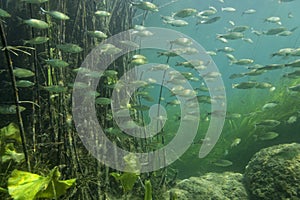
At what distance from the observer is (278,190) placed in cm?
504

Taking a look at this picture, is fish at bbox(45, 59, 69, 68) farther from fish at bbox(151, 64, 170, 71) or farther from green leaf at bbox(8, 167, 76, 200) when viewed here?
fish at bbox(151, 64, 170, 71)

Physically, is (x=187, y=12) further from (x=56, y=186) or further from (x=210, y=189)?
(x=56, y=186)

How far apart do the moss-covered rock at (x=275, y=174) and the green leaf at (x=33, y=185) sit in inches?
153

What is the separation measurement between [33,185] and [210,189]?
3.84m

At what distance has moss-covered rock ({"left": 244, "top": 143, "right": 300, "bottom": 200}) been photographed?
197 inches

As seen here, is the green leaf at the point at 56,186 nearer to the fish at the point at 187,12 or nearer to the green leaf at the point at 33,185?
the green leaf at the point at 33,185

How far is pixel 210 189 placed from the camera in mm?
5395

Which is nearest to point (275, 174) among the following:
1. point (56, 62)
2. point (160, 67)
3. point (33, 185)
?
point (160, 67)

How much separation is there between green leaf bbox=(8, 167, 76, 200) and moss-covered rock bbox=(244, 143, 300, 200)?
389cm

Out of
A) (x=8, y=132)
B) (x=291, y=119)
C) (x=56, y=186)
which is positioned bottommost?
(x=291, y=119)

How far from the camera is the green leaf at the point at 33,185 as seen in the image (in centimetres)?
214

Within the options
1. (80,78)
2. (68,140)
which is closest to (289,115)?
(80,78)

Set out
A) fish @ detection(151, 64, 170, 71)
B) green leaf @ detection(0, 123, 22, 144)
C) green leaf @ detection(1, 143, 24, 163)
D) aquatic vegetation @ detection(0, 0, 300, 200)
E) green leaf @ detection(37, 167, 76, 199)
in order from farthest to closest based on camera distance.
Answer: fish @ detection(151, 64, 170, 71) < aquatic vegetation @ detection(0, 0, 300, 200) < green leaf @ detection(0, 123, 22, 144) < green leaf @ detection(1, 143, 24, 163) < green leaf @ detection(37, 167, 76, 199)

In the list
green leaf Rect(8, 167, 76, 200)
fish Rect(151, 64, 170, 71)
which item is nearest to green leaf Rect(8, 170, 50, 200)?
green leaf Rect(8, 167, 76, 200)
